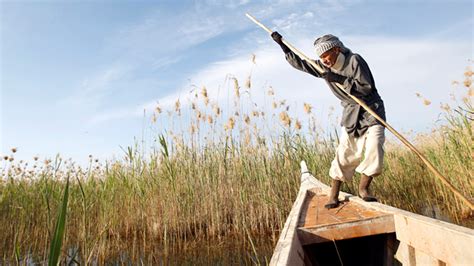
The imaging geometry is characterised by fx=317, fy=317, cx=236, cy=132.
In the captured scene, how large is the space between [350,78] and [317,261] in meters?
1.47

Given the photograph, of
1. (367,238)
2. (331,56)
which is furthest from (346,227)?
(331,56)

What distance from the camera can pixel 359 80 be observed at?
102 inches

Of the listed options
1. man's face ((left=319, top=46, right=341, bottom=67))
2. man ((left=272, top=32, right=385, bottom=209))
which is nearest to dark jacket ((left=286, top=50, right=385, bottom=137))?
man ((left=272, top=32, right=385, bottom=209))

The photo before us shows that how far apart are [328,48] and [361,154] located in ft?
3.25

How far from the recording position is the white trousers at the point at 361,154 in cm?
267

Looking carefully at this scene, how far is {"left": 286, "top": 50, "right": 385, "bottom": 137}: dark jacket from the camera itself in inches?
102

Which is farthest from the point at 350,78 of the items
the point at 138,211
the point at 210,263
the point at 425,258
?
the point at 138,211

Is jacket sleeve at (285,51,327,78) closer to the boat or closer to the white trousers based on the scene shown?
the white trousers

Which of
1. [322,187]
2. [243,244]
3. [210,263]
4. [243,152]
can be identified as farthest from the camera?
[243,152]

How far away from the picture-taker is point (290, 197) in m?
4.41

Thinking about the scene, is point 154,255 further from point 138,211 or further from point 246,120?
point 246,120

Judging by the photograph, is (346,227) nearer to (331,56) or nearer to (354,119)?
(354,119)

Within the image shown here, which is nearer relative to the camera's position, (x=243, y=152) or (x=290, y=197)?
(x=290, y=197)

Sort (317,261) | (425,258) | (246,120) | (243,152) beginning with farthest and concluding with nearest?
(246,120) < (243,152) < (317,261) < (425,258)
